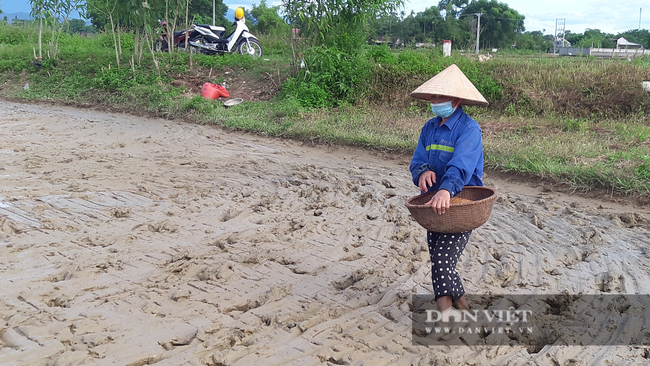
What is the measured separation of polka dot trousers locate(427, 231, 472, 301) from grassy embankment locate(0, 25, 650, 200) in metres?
3.24

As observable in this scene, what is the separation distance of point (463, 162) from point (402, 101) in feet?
25.6

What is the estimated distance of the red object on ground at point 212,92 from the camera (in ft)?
36.8

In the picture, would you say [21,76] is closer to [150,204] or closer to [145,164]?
[145,164]

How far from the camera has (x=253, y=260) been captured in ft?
12.5

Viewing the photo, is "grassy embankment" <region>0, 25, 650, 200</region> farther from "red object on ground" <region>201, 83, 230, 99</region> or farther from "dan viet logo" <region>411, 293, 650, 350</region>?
"dan viet logo" <region>411, 293, 650, 350</region>

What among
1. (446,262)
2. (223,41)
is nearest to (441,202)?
(446,262)

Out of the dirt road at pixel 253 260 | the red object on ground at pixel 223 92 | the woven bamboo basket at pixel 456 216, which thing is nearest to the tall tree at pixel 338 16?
the red object on ground at pixel 223 92

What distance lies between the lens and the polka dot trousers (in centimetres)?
298

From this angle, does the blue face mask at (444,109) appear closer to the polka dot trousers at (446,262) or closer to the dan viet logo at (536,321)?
the polka dot trousers at (446,262)

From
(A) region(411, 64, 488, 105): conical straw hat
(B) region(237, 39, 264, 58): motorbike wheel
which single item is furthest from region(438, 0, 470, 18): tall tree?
(A) region(411, 64, 488, 105): conical straw hat

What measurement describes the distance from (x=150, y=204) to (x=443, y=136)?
3.16 m

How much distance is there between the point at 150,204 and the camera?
504 centimetres

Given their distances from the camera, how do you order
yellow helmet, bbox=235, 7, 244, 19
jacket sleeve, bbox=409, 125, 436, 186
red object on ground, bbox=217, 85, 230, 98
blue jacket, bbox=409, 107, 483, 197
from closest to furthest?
1. blue jacket, bbox=409, 107, 483, 197
2. jacket sleeve, bbox=409, 125, 436, 186
3. red object on ground, bbox=217, 85, 230, 98
4. yellow helmet, bbox=235, 7, 244, 19

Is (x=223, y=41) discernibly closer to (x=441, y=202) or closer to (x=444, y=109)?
(x=444, y=109)
